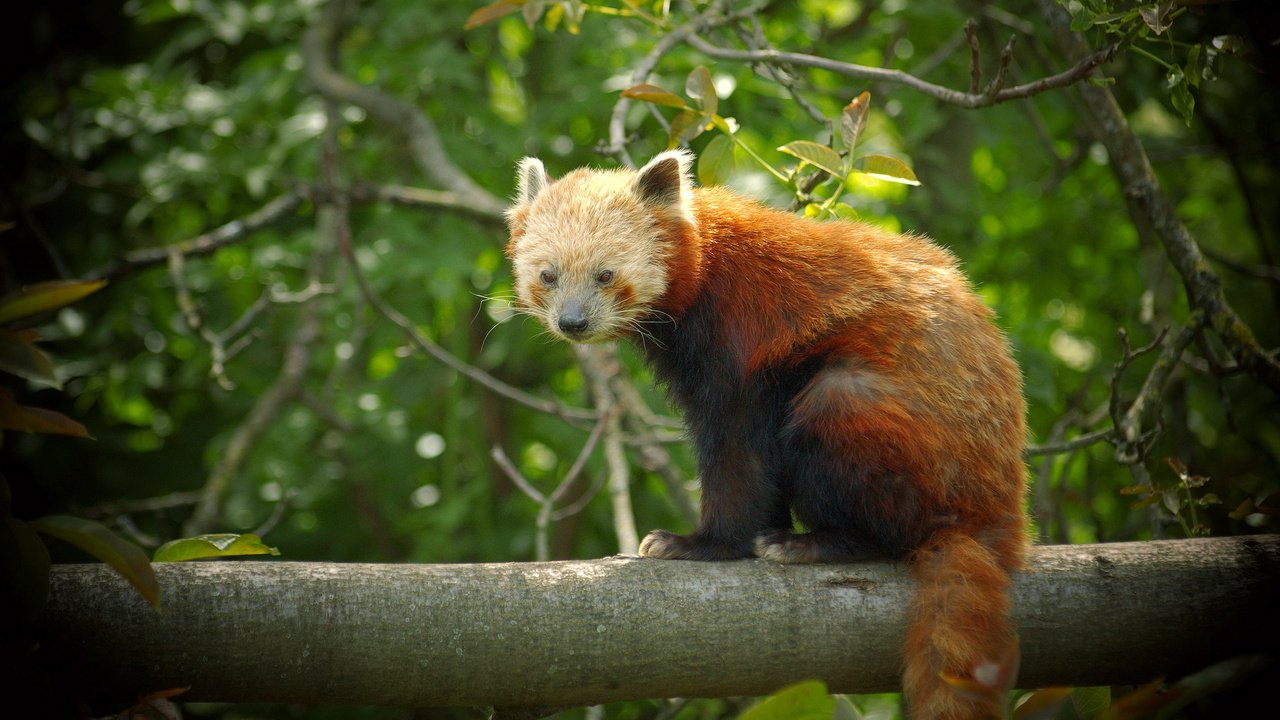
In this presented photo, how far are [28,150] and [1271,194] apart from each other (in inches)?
396

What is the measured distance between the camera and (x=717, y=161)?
13.4 ft

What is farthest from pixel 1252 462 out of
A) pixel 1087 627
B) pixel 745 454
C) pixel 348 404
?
pixel 348 404

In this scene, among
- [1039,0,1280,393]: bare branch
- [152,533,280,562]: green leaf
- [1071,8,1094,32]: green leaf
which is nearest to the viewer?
[152,533,280,562]: green leaf

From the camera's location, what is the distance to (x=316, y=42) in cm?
652

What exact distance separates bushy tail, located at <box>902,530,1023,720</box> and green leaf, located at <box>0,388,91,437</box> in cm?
249

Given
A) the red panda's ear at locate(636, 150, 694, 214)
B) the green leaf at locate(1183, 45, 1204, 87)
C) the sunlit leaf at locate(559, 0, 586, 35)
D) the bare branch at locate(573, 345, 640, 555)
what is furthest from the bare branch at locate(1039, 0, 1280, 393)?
the bare branch at locate(573, 345, 640, 555)

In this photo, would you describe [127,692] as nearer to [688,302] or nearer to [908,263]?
[688,302]

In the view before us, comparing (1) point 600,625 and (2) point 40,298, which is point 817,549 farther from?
(2) point 40,298

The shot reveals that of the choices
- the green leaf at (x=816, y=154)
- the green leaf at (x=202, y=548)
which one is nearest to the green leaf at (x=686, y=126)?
the green leaf at (x=816, y=154)

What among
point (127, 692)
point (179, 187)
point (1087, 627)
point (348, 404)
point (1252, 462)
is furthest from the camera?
point (348, 404)

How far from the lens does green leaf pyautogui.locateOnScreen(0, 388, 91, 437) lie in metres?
2.38

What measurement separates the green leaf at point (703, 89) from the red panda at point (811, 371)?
388mm

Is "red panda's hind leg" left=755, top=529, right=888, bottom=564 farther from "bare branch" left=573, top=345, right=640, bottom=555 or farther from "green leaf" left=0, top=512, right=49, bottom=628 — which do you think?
"green leaf" left=0, top=512, right=49, bottom=628

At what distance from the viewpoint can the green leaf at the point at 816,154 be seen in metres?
3.67
